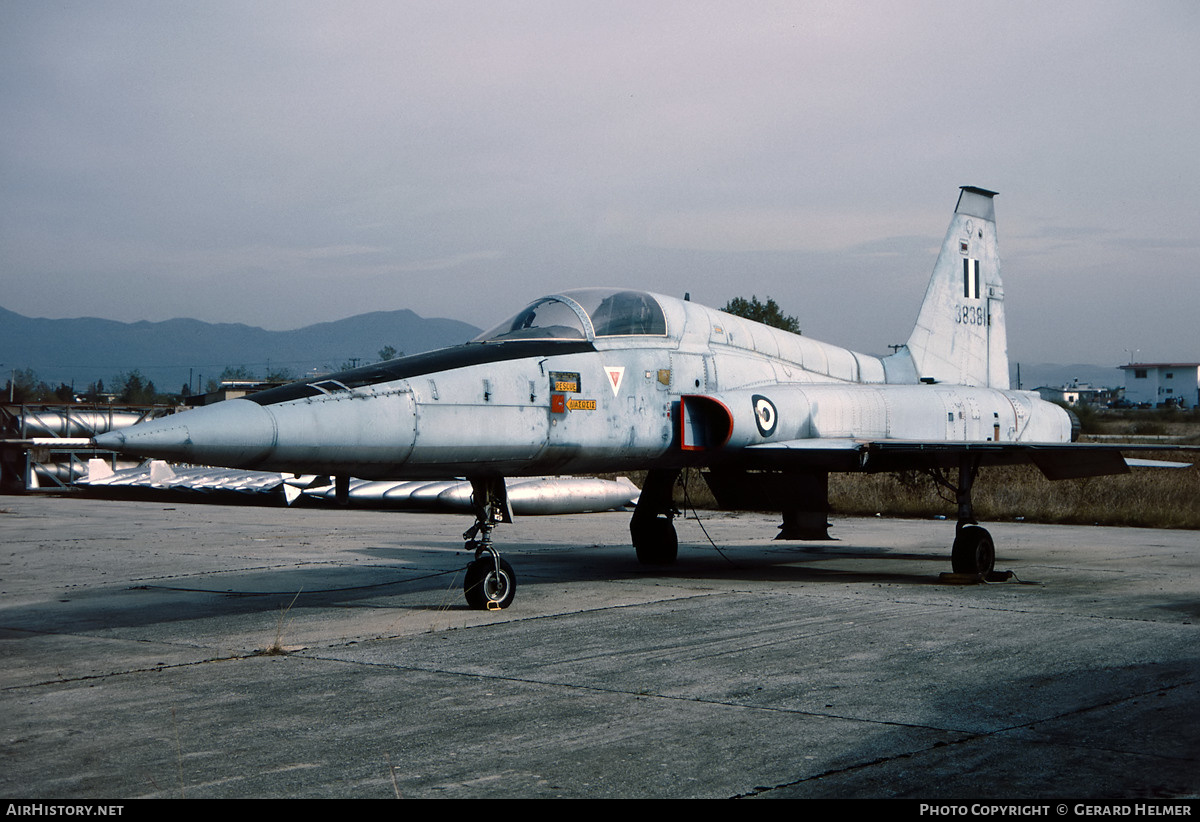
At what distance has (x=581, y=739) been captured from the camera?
532cm

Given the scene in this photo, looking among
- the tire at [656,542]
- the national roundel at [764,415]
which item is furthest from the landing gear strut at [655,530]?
the national roundel at [764,415]

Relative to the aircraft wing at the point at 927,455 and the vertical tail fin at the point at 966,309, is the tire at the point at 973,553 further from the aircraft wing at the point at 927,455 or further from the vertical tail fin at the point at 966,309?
the vertical tail fin at the point at 966,309

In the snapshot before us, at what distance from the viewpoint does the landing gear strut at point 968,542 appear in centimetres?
1197

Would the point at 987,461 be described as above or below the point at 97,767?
above

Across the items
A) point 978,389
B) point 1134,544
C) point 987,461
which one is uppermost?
point 978,389

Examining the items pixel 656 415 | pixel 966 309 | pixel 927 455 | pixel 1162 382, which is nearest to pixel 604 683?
pixel 656 415

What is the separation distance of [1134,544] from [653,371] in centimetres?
988

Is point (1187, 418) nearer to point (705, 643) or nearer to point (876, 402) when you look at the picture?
point (876, 402)

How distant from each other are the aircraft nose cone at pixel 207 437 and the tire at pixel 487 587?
253 cm

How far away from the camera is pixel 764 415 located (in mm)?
11344

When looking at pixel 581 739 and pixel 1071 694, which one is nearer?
pixel 581 739

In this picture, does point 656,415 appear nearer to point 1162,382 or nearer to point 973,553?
point 973,553

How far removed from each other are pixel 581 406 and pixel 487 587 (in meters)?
1.87

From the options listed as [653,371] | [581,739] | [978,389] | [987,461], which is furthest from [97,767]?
[978,389]
